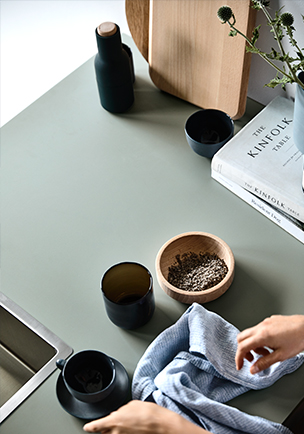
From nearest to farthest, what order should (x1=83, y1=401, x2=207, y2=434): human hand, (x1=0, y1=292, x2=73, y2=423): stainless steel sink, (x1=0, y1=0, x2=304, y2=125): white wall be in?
(x1=83, y1=401, x2=207, y2=434): human hand, (x1=0, y1=292, x2=73, y2=423): stainless steel sink, (x1=0, y1=0, x2=304, y2=125): white wall

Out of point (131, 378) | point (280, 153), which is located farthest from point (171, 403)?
point (280, 153)

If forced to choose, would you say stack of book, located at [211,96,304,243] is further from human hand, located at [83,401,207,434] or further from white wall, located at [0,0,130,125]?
white wall, located at [0,0,130,125]

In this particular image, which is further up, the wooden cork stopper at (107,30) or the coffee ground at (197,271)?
the wooden cork stopper at (107,30)

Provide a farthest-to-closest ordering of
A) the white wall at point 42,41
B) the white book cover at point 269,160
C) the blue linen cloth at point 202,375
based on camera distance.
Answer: the white wall at point 42,41 → the white book cover at point 269,160 → the blue linen cloth at point 202,375

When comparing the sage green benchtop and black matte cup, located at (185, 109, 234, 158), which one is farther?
black matte cup, located at (185, 109, 234, 158)

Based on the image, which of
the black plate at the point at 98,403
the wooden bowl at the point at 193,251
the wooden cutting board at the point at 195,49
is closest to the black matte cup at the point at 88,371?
the black plate at the point at 98,403

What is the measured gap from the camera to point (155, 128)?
1.27m

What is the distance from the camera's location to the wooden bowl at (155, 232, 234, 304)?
3.04ft

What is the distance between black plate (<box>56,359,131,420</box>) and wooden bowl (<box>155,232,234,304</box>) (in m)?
0.18

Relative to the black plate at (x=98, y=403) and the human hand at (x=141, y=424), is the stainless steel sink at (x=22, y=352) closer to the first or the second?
the black plate at (x=98, y=403)

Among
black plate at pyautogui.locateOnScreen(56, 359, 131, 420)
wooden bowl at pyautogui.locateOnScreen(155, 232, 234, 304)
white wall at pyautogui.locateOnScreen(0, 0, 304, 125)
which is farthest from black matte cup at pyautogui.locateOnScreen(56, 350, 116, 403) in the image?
white wall at pyautogui.locateOnScreen(0, 0, 304, 125)

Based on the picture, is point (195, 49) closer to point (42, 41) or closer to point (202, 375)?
point (202, 375)

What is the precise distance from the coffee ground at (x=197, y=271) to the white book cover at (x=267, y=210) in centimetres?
17

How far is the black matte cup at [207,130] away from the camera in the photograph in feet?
3.77
